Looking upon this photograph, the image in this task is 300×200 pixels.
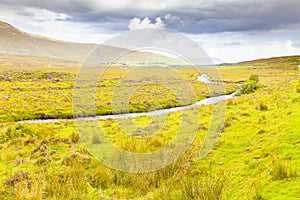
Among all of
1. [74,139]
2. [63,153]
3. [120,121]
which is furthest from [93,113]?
[63,153]

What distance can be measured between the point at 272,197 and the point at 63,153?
9.15 metres

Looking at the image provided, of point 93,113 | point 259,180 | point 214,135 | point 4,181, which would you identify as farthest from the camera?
point 93,113

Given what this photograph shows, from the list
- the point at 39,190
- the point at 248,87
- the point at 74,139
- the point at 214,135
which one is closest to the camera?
the point at 39,190

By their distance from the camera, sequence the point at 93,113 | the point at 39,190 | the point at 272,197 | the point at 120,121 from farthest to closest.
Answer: the point at 93,113, the point at 120,121, the point at 39,190, the point at 272,197

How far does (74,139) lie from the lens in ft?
50.7

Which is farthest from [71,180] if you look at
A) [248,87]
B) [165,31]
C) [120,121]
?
[248,87]

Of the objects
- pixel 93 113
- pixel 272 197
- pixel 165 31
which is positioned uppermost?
pixel 165 31

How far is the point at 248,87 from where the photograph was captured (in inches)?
1603

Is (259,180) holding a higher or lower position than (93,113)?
higher

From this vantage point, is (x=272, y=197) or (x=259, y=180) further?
(x=259, y=180)

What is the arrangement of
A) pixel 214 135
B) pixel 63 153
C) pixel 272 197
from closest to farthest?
pixel 272 197, pixel 63 153, pixel 214 135

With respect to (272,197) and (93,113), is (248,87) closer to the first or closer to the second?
(93,113)

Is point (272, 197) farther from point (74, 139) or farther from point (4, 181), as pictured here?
point (74, 139)

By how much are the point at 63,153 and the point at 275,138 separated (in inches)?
340
